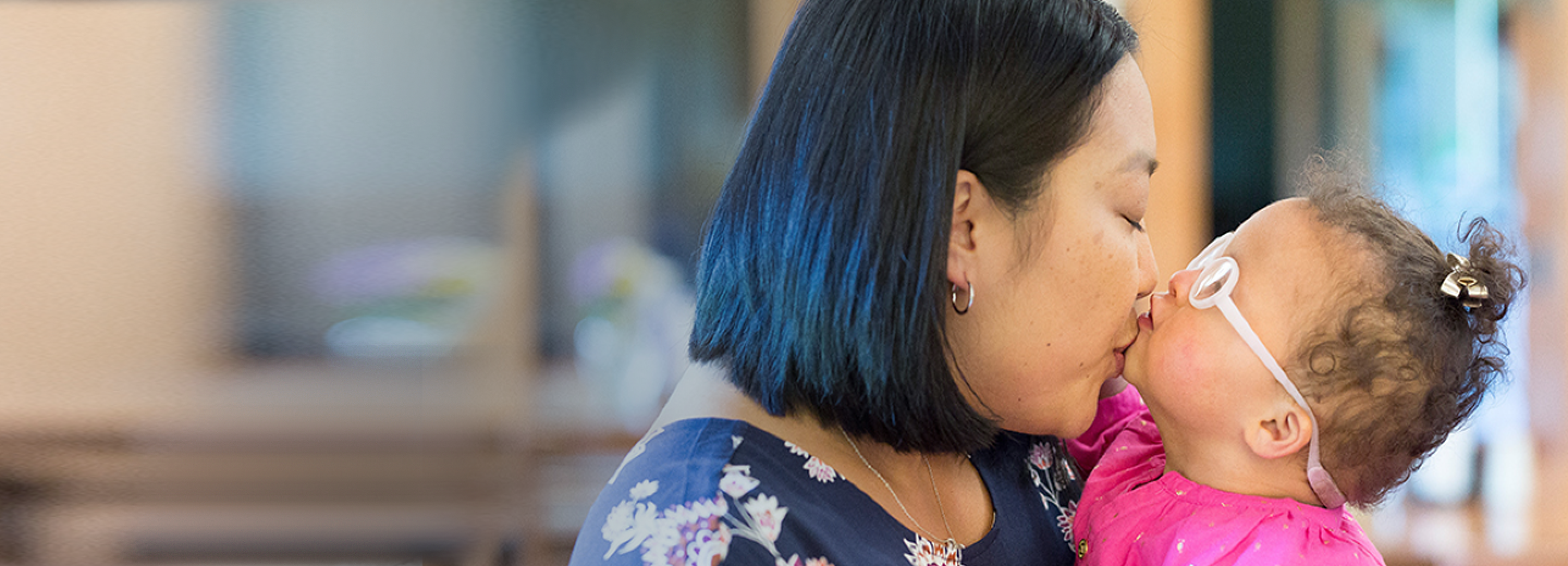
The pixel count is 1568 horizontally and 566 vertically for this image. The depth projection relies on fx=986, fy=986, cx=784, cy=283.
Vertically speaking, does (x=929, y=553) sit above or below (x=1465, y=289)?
below

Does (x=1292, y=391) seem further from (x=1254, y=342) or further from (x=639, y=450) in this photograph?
(x=639, y=450)

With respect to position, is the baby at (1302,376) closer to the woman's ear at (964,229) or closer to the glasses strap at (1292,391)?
the glasses strap at (1292,391)

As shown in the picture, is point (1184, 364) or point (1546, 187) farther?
point (1546, 187)

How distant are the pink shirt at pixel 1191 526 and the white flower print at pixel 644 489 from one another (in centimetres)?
47

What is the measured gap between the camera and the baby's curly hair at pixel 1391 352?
895 mm

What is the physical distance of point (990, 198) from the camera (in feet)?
2.57

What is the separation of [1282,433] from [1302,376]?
62 mm

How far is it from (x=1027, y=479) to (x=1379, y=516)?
2137mm

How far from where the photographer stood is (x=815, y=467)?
0.77 meters

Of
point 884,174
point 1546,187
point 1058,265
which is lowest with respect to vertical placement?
point 1546,187

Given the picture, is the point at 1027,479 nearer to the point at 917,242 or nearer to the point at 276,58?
the point at 917,242

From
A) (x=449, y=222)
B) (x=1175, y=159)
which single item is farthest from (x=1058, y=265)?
(x=449, y=222)

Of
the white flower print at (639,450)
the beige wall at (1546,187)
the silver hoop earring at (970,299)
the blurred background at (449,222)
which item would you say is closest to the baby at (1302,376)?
the silver hoop earring at (970,299)

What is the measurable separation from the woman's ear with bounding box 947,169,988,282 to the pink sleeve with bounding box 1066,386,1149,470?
42 centimetres
